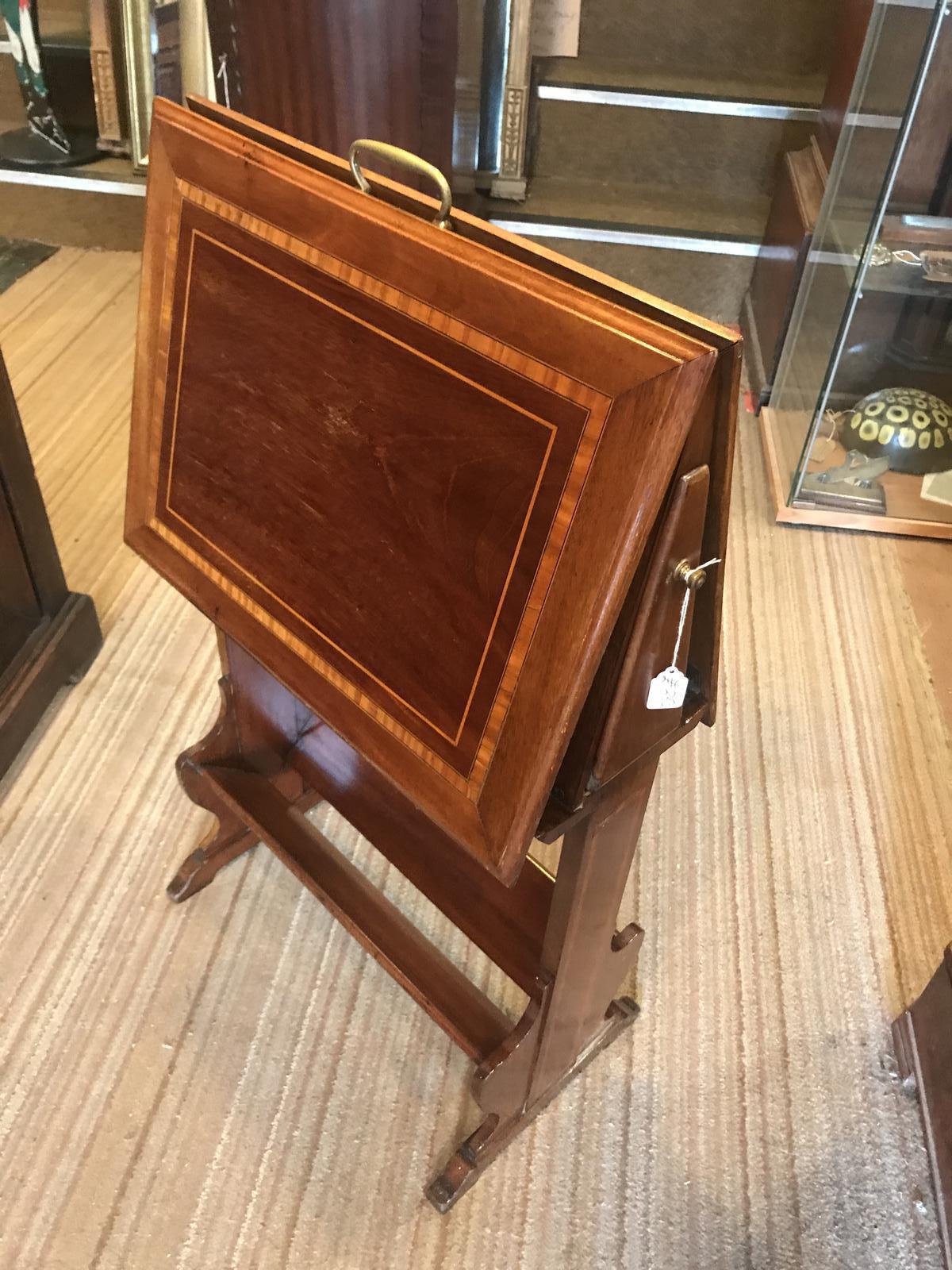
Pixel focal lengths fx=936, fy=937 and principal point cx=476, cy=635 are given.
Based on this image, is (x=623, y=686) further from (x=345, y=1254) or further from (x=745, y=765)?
(x=745, y=765)

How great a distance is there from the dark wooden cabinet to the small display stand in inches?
21.0

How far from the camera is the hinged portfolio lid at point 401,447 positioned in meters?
0.56

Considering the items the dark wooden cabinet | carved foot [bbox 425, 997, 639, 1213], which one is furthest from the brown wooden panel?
carved foot [bbox 425, 997, 639, 1213]

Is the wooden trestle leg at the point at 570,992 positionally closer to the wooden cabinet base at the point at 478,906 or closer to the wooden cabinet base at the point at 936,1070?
the wooden cabinet base at the point at 478,906

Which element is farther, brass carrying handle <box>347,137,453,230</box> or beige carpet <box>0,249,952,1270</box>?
beige carpet <box>0,249,952,1270</box>

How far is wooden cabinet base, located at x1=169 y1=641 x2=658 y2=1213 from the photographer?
0.81 metres

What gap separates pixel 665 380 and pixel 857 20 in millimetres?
2004

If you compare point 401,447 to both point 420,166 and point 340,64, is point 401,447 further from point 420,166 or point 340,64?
point 340,64

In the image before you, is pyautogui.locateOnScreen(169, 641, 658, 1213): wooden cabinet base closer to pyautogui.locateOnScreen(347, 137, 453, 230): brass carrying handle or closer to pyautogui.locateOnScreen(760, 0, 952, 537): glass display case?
pyautogui.locateOnScreen(347, 137, 453, 230): brass carrying handle

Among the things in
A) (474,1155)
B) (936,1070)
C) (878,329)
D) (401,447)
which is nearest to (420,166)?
(401,447)

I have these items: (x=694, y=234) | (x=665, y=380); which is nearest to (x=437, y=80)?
(x=694, y=234)

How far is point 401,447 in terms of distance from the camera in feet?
2.17

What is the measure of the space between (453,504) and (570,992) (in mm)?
514

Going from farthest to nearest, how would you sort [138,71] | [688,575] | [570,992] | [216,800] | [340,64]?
[138,71]
[340,64]
[216,800]
[570,992]
[688,575]
